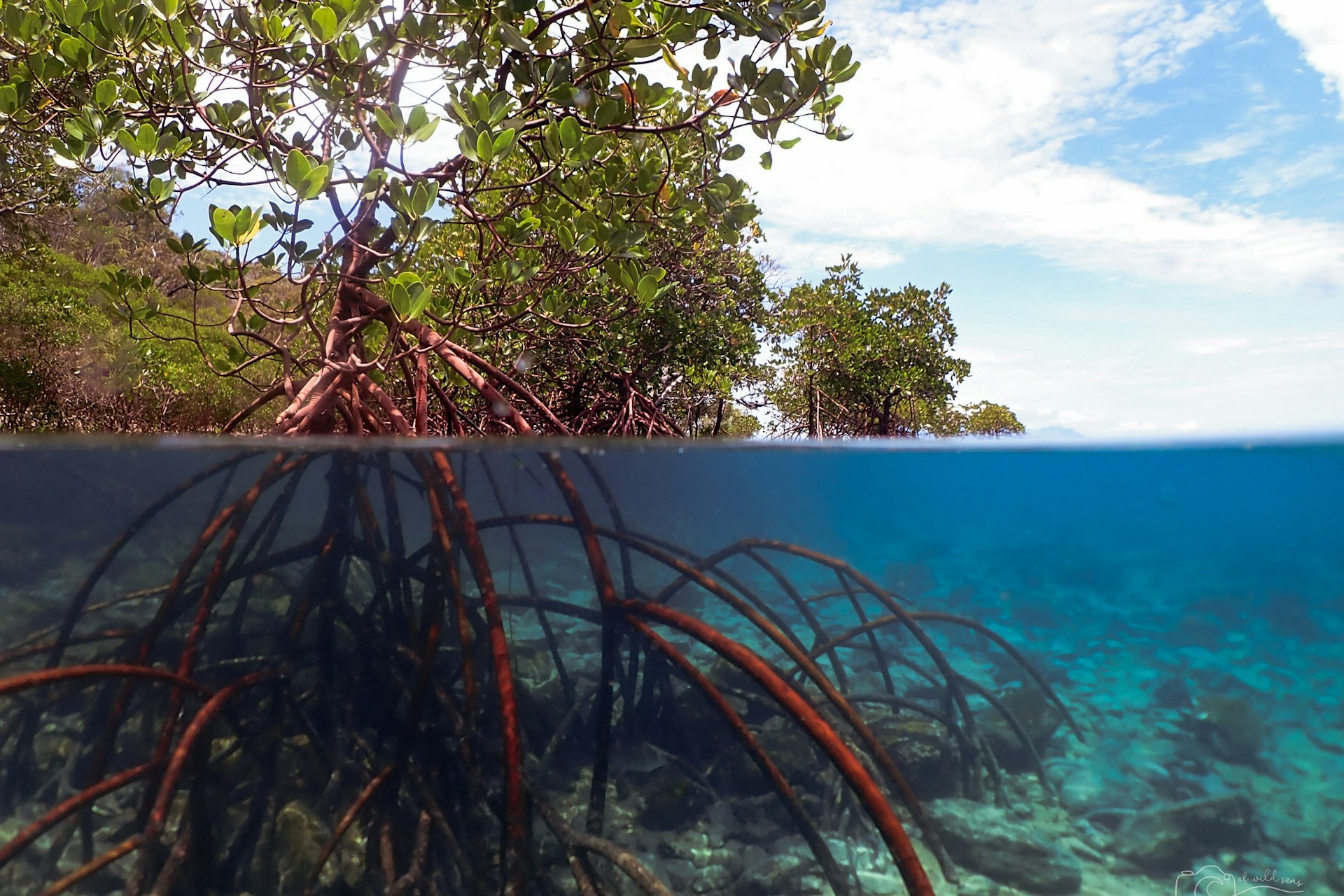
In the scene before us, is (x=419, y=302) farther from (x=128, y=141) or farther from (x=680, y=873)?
(x=680, y=873)

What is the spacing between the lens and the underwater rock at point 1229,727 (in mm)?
3119

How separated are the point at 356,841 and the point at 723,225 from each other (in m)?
3.76

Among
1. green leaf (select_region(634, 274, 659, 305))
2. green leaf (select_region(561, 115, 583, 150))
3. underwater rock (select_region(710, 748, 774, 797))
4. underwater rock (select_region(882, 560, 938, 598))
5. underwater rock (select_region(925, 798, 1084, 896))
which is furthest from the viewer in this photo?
green leaf (select_region(634, 274, 659, 305))

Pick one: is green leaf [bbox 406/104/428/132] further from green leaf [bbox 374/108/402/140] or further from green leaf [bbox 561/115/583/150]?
green leaf [bbox 561/115/583/150]

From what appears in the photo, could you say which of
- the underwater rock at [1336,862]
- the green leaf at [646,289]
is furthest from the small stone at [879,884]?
the green leaf at [646,289]

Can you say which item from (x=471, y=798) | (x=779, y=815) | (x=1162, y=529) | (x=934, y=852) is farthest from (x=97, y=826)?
(x=1162, y=529)

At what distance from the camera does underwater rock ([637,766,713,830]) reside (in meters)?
3.11

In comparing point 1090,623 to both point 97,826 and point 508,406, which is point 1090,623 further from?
point 97,826

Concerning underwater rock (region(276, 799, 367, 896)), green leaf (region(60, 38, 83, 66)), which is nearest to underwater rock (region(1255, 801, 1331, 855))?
underwater rock (region(276, 799, 367, 896))

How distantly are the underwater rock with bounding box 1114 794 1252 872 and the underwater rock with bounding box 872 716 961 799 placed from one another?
65 centimetres

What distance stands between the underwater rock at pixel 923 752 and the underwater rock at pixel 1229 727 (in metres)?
0.99

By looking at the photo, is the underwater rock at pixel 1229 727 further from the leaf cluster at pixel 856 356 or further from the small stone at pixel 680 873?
the leaf cluster at pixel 856 356

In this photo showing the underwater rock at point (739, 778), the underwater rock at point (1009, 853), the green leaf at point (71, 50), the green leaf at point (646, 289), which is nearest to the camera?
the underwater rock at point (1009, 853)

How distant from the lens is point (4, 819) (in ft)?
10.7
